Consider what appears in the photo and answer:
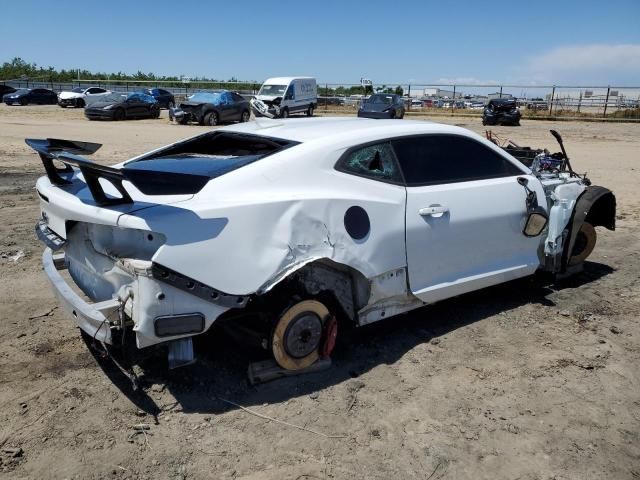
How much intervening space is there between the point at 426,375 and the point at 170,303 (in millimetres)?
1771

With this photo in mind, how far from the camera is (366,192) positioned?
363 cm

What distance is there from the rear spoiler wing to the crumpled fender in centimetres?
342

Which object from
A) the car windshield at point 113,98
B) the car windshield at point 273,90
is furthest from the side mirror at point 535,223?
the car windshield at point 113,98

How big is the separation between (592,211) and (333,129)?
3132 mm

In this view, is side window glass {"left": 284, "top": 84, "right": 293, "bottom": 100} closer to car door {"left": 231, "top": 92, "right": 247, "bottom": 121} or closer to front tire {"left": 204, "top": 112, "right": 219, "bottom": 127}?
car door {"left": 231, "top": 92, "right": 247, "bottom": 121}

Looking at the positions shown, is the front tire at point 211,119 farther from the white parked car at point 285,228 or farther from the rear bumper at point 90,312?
the rear bumper at point 90,312

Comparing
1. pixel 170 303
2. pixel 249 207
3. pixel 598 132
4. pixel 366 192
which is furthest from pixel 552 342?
pixel 598 132

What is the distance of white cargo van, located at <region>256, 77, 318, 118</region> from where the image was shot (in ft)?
92.4

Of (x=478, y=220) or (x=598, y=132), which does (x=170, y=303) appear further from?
(x=598, y=132)

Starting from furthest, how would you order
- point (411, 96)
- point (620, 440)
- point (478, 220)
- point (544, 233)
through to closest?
point (411, 96) < point (544, 233) < point (478, 220) < point (620, 440)

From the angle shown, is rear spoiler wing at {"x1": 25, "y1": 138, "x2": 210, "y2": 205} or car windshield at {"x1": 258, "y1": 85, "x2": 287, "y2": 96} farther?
car windshield at {"x1": 258, "y1": 85, "x2": 287, "y2": 96}

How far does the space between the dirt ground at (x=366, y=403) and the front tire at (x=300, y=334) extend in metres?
0.16

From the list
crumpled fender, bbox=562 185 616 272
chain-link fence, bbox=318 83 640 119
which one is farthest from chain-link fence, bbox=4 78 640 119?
crumpled fender, bbox=562 185 616 272

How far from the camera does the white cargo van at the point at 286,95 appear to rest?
28.2 m
